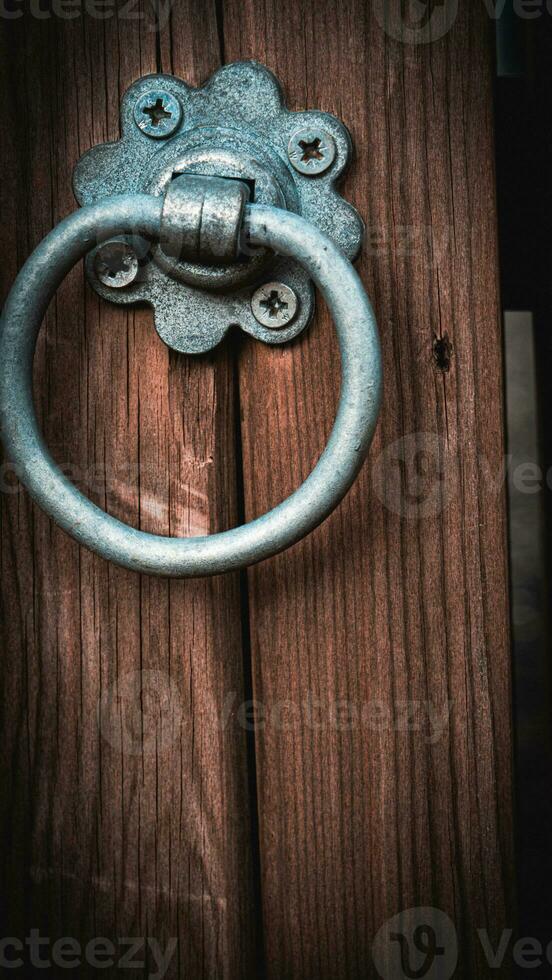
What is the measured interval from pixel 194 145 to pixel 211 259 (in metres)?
0.10

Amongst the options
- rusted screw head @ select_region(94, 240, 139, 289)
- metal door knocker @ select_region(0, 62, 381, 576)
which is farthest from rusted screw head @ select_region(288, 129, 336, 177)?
rusted screw head @ select_region(94, 240, 139, 289)

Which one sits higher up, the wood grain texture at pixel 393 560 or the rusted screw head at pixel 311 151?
the rusted screw head at pixel 311 151

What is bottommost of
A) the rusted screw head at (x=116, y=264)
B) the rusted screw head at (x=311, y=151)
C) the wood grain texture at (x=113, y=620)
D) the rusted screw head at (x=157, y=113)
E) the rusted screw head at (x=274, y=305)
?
the wood grain texture at (x=113, y=620)

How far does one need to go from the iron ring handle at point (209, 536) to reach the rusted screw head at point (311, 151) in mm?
83

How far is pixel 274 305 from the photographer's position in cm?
49

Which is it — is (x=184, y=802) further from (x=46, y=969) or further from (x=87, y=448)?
(x=87, y=448)

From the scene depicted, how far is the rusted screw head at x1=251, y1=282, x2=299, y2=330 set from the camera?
482 millimetres

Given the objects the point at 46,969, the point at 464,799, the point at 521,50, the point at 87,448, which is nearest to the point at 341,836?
the point at 464,799

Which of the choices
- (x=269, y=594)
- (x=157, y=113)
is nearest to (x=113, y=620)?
(x=269, y=594)

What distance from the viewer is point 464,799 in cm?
53

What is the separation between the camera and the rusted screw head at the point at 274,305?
0.48m

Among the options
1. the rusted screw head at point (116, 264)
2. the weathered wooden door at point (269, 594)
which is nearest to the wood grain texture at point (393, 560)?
the weathered wooden door at point (269, 594)

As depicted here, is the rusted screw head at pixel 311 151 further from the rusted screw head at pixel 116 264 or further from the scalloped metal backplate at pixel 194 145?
the rusted screw head at pixel 116 264

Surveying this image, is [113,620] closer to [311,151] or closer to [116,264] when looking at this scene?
[116,264]
